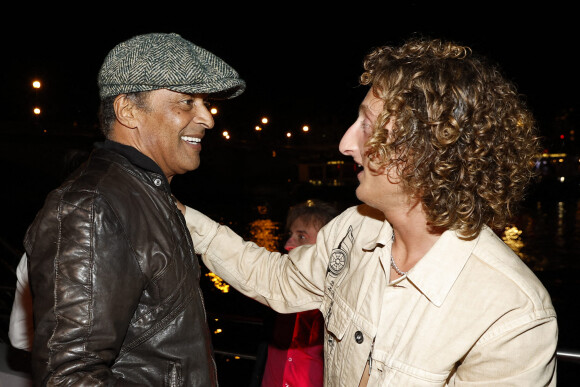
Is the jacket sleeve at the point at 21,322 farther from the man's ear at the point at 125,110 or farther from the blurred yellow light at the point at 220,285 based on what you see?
the blurred yellow light at the point at 220,285

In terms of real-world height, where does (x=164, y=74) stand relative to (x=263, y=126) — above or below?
above

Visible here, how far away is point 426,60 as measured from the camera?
172cm

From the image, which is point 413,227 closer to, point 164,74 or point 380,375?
point 380,375

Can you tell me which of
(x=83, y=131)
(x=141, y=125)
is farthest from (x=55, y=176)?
(x=141, y=125)

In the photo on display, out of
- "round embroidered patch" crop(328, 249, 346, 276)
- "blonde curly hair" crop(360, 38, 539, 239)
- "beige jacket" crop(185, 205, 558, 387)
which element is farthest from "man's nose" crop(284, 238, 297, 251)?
"blonde curly hair" crop(360, 38, 539, 239)

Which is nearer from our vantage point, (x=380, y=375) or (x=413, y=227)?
(x=380, y=375)

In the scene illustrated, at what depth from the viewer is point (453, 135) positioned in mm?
1626

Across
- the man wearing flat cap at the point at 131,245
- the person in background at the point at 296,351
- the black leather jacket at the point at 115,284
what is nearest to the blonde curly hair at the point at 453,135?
the man wearing flat cap at the point at 131,245

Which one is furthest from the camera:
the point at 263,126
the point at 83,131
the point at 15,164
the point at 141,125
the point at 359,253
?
the point at 263,126

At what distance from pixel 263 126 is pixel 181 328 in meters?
60.9

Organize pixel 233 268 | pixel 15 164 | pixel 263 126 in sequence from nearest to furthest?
pixel 233 268
pixel 15 164
pixel 263 126

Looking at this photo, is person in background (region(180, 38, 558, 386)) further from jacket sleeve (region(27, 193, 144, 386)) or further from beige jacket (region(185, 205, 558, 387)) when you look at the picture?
jacket sleeve (region(27, 193, 144, 386))

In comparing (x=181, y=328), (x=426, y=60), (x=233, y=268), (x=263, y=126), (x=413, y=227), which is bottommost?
(x=263, y=126)

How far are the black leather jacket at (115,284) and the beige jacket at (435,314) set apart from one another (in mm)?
685
